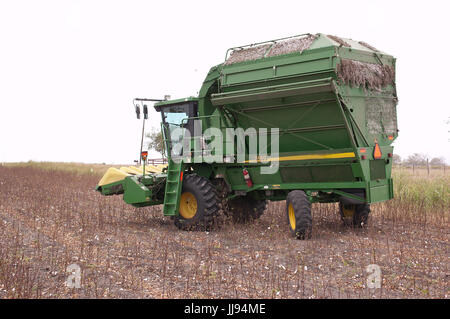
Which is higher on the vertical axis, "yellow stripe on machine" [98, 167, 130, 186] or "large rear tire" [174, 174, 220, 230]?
"yellow stripe on machine" [98, 167, 130, 186]

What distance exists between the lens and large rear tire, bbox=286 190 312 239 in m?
9.41

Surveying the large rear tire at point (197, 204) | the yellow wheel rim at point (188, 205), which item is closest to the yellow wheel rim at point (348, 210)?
the large rear tire at point (197, 204)

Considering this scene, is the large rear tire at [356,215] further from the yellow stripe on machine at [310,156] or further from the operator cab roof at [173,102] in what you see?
the operator cab roof at [173,102]

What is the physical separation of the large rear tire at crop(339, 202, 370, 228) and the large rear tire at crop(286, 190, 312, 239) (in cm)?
166

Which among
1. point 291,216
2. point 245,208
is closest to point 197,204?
point 245,208

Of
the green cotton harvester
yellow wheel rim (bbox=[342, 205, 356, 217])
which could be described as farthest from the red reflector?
yellow wheel rim (bbox=[342, 205, 356, 217])

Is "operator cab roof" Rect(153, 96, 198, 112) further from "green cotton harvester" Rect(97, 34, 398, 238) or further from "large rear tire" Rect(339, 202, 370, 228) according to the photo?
"large rear tire" Rect(339, 202, 370, 228)

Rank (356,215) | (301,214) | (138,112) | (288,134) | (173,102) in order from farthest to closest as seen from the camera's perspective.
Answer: (173,102) < (138,112) < (356,215) < (288,134) < (301,214)

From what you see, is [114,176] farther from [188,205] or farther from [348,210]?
[348,210]

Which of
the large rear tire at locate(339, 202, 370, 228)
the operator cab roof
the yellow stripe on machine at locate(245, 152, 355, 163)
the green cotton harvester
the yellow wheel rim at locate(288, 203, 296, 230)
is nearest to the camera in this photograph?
the green cotton harvester

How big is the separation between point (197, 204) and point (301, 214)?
2888 millimetres

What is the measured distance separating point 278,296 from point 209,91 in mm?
6744

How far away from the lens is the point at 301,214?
9414 millimetres
